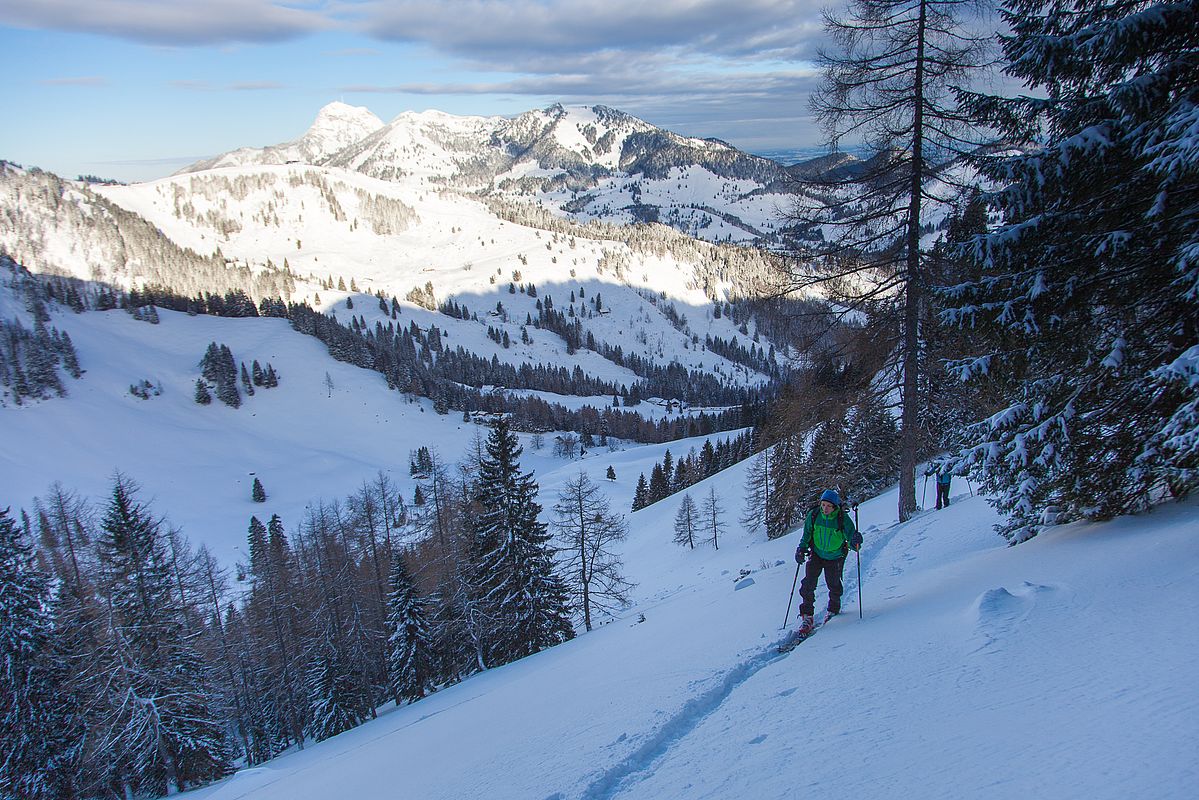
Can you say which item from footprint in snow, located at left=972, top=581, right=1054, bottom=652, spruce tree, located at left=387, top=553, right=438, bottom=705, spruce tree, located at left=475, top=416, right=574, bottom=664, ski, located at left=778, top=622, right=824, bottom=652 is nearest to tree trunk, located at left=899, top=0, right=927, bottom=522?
ski, located at left=778, top=622, right=824, bottom=652

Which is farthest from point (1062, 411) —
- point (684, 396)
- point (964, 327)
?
point (684, 396)

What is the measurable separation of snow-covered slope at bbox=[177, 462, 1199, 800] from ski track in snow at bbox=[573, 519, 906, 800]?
20 millimetres

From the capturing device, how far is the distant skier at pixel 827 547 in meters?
6.75

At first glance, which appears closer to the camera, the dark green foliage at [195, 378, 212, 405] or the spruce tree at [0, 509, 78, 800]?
the spruce tree at [0, 509, 78, 800]

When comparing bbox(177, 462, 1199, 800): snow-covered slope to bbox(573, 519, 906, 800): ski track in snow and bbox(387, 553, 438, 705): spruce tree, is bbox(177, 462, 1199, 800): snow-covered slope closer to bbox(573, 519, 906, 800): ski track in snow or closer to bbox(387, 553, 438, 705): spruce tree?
bbox(573, 519, 906, 800): ski track in snow

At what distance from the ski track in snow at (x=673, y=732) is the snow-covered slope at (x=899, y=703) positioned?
0.07 feet

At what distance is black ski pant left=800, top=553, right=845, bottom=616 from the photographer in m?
6.75

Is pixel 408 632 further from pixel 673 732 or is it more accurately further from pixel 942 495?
pixel 673 732

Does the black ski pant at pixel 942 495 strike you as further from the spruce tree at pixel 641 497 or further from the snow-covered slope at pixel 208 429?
the snow-covered slope at pixel 208 429

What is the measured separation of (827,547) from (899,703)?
9.76 ft

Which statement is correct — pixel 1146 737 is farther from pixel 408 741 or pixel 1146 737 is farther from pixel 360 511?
pixel 360 511

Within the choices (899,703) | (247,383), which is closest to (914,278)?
(899,703)

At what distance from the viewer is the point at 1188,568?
4.51m

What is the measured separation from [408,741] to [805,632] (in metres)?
5.43
